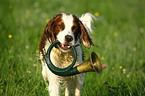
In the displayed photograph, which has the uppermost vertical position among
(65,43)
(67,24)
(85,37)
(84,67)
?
(67,24)

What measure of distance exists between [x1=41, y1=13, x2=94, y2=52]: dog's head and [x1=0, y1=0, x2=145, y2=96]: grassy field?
0.65 ft

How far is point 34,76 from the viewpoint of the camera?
3293 millimetres

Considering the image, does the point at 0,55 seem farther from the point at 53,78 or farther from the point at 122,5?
the point at 122,5

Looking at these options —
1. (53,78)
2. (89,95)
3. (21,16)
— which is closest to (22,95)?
(53,78)

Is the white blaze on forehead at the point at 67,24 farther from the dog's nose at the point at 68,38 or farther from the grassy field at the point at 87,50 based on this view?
the grassy field at the point at 87,50

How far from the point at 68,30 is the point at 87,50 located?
1.63 feet

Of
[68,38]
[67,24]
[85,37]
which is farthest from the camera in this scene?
[85,37]

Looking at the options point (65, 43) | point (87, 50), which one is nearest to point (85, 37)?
point (87, 50)

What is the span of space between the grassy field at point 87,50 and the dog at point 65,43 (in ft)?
0.56

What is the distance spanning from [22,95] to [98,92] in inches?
46.1

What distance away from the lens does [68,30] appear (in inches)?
103

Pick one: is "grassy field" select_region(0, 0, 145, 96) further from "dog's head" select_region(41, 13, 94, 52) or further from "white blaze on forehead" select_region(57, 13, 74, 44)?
"white blaze on forehead" select_region(57, 13, 74, 44)

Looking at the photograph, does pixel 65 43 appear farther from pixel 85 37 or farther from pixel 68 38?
pixel 85 37

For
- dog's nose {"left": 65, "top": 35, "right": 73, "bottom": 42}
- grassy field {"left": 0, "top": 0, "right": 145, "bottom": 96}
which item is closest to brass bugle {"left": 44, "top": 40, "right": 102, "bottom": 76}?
dog's nose {"left": 65, "top": 35, "right": 73, "bottom": 42}
